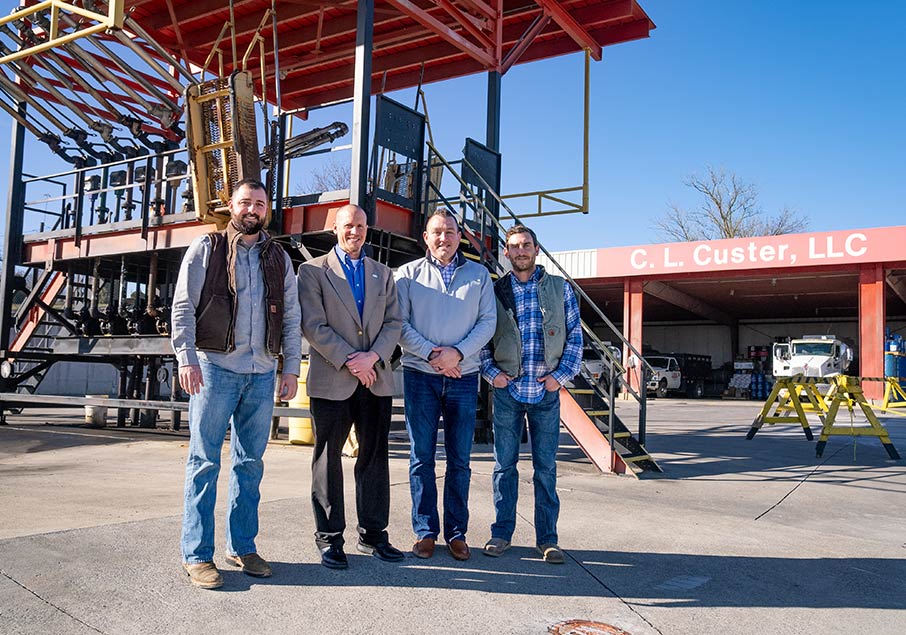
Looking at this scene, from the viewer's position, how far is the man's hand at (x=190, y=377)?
11.2ft

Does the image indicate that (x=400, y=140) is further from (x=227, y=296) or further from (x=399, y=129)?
(x=227, y=296)

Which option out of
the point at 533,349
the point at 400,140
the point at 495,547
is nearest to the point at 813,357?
the point at 400,140

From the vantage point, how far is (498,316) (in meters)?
4.48

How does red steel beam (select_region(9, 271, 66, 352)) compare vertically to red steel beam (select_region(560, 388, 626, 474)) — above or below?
above

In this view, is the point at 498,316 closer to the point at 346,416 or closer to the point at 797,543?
the point at 346,416

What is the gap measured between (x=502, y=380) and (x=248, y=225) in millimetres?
1708

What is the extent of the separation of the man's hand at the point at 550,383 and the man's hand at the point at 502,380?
19 cm

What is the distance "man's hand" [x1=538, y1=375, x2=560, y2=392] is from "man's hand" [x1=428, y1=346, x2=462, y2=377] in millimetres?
556

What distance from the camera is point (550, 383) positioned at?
14.1 ft

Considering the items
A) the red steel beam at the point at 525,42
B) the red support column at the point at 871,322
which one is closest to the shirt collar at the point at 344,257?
the red steel beam at the point at 525,42

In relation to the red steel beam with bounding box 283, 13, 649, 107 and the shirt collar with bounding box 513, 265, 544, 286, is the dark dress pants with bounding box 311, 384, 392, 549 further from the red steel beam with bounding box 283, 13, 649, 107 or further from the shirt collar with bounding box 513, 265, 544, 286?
the red steel beam with bounding box 283, 13, 649, 107

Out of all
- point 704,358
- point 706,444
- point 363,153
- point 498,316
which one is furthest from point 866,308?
point 498,316

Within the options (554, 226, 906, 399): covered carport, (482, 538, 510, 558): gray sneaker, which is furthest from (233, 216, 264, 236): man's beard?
(554, 226, 906, 399): covered carport

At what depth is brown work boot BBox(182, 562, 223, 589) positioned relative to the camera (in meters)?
3.30
